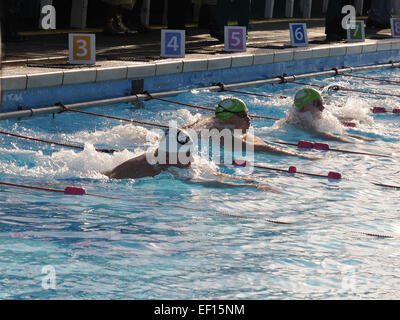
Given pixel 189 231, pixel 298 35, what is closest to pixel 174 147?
pixel 189 231

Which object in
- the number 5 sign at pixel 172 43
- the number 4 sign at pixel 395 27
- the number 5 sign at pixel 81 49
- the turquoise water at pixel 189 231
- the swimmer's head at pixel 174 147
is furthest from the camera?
the number 4 sign at pixel 395 27

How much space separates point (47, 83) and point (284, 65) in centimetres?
485

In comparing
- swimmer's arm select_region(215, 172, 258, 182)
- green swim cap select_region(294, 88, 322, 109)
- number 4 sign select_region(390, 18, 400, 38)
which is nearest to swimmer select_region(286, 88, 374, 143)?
green swim cap select_region(294, 88, 322, 109)

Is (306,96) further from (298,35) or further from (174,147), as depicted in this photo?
(298,35)

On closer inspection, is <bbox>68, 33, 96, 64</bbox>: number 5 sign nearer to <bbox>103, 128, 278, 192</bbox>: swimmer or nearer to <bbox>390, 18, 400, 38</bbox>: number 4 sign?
<bbox>103, 128, 278, 192</bbox>: swimmer

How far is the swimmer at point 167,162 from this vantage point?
5.63 meters

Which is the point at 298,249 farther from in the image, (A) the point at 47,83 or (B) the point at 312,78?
(B) the point at 312,78

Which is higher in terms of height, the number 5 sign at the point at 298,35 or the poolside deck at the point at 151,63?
the number 5 sign at the point at 298,35

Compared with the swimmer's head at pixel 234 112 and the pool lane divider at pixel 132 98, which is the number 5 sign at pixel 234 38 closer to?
the pool lane divider at pixel 132 98

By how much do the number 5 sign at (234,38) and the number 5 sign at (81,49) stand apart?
2.87m

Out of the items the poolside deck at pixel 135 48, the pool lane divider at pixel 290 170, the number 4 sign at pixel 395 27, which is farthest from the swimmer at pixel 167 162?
the number 4 sign at pixel 395 27

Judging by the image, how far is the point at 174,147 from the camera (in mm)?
5637

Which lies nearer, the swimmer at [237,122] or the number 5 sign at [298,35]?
the swimmer at [237,122]

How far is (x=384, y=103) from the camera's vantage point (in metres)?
10.6
